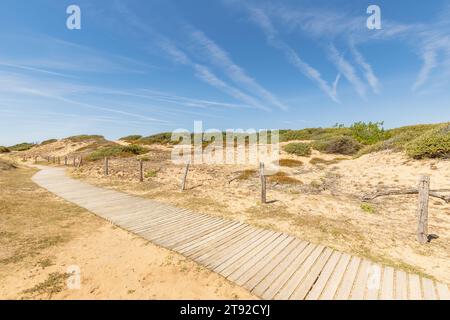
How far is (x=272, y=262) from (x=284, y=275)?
57 cm

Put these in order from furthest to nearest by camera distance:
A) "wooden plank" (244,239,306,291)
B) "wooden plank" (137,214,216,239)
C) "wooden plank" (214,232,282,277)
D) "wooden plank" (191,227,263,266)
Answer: "wooden plank" (137,214,216,239)
"wooden plank" (191,227,263,266)
"wooden plank" (214,232,282,277)
"wooden plank" (244,239,306,291)

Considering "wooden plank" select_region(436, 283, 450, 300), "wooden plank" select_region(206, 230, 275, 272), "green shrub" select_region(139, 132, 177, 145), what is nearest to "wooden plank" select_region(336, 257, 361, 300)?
"wooden plank" select_region(436, 283, 450, 300)

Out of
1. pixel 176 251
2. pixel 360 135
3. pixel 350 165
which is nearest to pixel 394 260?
pixel 176 251

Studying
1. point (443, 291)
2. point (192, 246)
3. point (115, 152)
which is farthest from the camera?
point (115, 152)

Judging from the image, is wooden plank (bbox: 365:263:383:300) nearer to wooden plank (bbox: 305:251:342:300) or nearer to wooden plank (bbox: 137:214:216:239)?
wooden plank (bbox: 305:251:342:300)

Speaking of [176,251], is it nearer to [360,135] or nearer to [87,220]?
[87,220]

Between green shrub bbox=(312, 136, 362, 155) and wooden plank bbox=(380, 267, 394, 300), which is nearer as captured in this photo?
wooden plank bbox=(380, 267, 394, 300)

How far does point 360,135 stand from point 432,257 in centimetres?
3460

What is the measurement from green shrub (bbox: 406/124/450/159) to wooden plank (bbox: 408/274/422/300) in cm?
1678

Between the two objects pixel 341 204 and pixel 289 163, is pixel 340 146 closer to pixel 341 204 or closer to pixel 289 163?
pixel 289 163

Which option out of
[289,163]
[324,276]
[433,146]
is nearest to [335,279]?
[324,276]

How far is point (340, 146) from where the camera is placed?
103 ft

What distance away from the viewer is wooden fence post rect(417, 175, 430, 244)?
20.9 feet

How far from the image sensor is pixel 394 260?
5.50 metres
